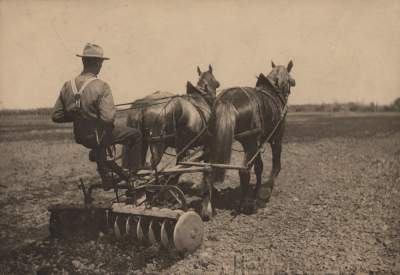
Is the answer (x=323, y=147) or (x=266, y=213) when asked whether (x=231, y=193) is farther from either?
(x=323, y=147)

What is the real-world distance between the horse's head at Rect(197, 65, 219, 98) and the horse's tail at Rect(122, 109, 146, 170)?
6.61 ft

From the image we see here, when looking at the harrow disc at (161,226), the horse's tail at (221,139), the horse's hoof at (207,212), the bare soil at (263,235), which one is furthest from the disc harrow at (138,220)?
the horse's hoof at (207,212)

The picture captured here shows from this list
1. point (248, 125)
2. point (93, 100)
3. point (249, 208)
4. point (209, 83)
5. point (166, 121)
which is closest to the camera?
point (93, 100)

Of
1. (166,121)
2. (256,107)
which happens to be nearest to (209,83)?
(256,107)

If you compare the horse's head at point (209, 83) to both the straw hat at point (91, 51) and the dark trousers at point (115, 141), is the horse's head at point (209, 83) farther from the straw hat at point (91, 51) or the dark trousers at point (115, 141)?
the straw hat at point (91, 51)

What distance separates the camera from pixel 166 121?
22.1 feet

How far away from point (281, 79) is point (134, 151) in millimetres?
3511

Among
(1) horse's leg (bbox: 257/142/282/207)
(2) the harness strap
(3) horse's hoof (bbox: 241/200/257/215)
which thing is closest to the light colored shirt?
(2) the harness strap

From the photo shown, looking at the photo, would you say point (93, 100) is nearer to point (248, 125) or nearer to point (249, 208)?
point (248, 125)

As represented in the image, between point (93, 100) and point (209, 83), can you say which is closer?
point (93, 100)

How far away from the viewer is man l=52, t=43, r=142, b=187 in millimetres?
4836

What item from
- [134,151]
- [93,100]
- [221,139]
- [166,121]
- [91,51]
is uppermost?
[91,51]

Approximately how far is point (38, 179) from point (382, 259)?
8841 mm

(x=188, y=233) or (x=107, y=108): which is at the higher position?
(x=107, y=108)
